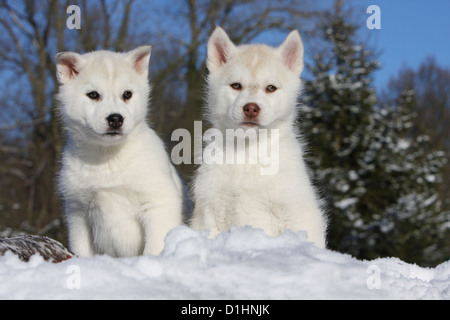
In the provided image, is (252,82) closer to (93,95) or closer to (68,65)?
(93,95)

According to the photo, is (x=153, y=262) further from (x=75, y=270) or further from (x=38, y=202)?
(x=38, y=202)

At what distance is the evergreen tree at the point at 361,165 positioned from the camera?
18.1 m

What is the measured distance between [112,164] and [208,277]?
248cm

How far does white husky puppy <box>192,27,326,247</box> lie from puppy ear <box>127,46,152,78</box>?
0.75 metres

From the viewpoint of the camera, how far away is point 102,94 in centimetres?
477

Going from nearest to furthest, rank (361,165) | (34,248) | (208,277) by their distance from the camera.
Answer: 1. (208,277)
2. (34,248)
3. (361,165)

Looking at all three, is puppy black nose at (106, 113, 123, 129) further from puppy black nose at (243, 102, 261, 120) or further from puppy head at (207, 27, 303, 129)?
puppy black nose at (243, 102, 261, 120)

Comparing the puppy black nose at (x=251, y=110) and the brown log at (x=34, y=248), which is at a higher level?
the puppy black nose at (x=251, y=110)

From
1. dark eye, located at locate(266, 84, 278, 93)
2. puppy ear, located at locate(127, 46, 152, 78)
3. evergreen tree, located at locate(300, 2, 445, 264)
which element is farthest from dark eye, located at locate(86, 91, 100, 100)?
evergreen tree, located at locate(300, 2, 445, 264)

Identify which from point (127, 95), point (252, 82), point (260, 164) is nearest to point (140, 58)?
point (127, 95)

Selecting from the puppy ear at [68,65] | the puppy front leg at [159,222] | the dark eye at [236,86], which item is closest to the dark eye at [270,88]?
the dark eye at [236,86]

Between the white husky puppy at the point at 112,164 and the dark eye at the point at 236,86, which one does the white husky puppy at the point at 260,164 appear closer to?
the dark eye at the point at 236,86

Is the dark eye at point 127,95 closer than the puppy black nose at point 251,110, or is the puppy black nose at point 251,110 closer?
the puppy black nose at point 251,110

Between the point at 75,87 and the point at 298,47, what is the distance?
2.20m
